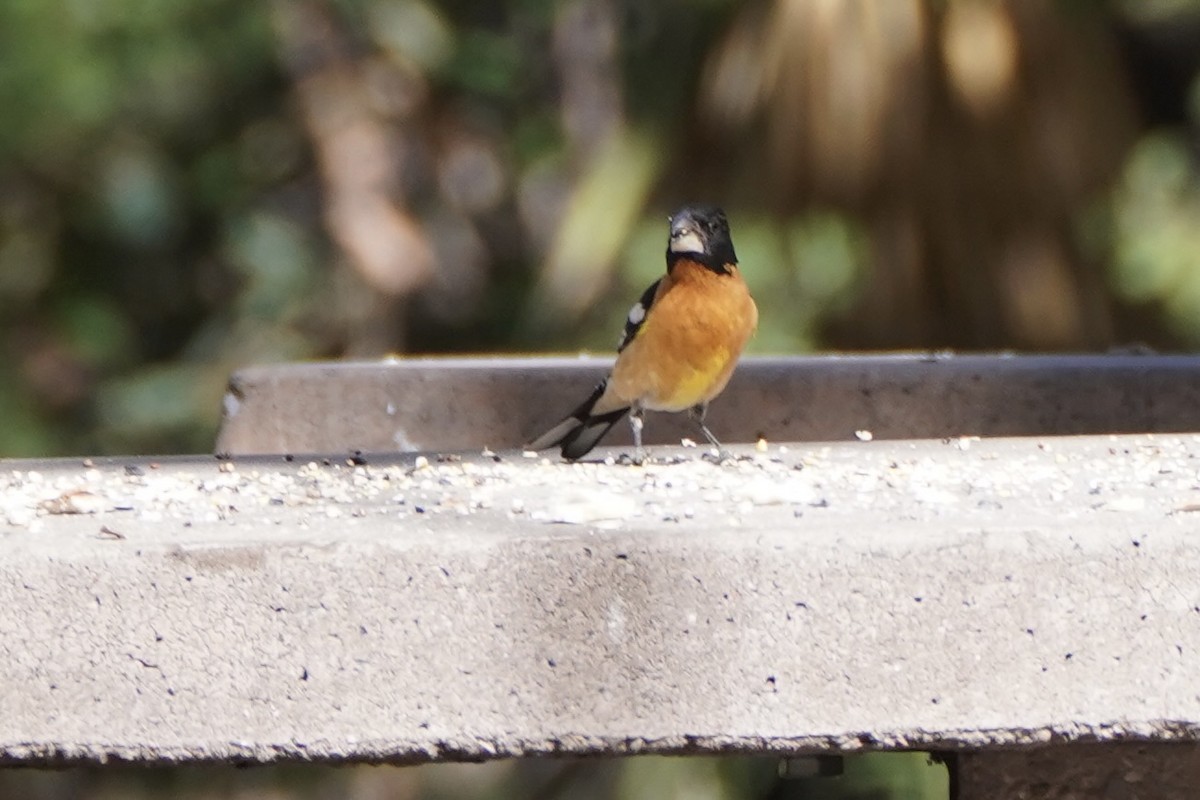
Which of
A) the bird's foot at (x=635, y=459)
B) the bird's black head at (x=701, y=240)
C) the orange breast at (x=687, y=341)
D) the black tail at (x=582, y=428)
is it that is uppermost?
the bird's black head at (x=701, y=240)

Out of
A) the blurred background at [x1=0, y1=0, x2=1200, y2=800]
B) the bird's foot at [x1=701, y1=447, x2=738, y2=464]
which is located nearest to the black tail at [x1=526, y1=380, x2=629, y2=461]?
the bird's foot at [x1=701, y1=447, x2=738, y2=464]

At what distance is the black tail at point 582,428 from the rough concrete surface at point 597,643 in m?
1.33

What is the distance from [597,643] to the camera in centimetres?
168

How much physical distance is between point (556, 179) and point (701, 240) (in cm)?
361

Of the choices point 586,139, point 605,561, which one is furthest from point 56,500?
point 586,139

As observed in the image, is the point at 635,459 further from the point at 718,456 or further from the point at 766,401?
the point at 766,401

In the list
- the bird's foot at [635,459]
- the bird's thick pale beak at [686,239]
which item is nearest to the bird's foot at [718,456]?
the bird's foot at [635,459]

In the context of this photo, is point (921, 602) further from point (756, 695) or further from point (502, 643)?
point (502, 643)

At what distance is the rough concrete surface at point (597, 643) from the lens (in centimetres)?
166

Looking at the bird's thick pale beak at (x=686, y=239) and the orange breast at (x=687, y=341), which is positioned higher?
the bird's thick pale beak at (x=686, y=239)

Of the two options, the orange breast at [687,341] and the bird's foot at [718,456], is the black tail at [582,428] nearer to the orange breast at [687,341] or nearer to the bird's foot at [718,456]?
the orange breast at [687,341]

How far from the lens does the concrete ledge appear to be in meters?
3.51

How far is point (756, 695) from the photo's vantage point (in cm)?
167

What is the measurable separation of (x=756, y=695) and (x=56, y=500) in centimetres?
95
